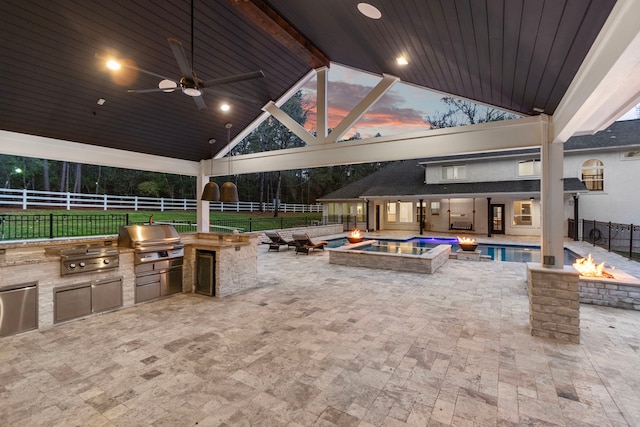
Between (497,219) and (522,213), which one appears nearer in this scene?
(522,213)

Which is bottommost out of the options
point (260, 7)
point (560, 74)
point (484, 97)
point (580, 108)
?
point (580, 108)

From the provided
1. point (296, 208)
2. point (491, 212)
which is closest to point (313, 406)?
point (491, 212)

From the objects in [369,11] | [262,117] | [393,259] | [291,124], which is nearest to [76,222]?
[262,117]

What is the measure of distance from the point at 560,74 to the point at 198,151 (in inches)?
347

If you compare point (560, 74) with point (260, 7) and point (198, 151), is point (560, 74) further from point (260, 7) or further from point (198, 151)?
point (198, 151)

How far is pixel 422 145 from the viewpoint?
20.3ft

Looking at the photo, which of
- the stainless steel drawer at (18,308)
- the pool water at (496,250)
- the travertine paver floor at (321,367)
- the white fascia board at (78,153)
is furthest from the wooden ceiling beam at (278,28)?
the pool water at (496,250)

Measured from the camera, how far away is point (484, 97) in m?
5.24

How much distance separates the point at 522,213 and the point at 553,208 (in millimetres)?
13250

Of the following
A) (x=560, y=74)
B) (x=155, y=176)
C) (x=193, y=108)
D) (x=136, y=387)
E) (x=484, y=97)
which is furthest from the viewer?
(x=155, y=176)

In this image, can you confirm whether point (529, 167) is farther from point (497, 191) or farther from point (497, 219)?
point (497, 219)

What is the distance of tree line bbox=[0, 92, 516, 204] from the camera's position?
601 inches

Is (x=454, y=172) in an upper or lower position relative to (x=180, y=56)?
upper

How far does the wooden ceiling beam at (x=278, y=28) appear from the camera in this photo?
15.4 feet
